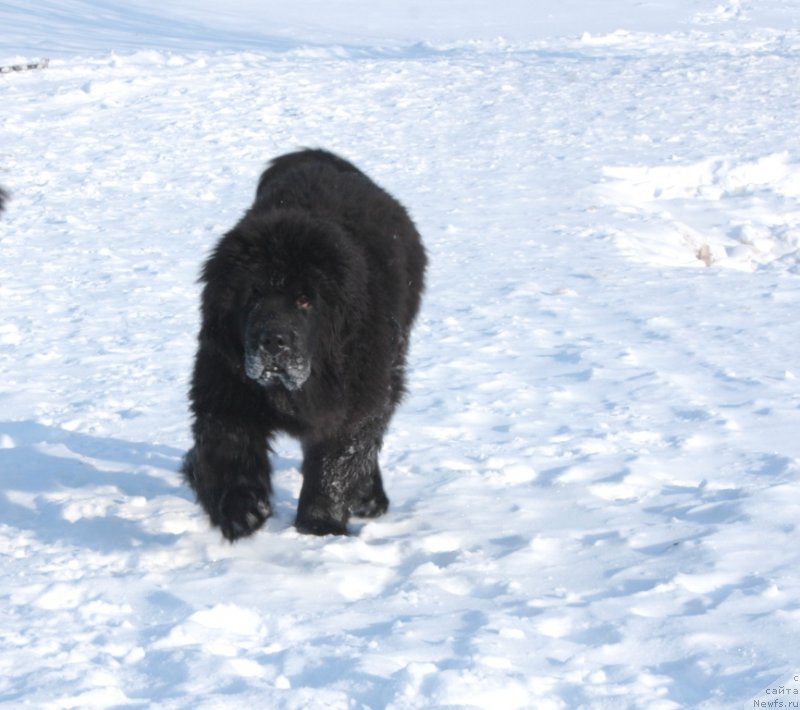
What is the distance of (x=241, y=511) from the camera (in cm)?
427

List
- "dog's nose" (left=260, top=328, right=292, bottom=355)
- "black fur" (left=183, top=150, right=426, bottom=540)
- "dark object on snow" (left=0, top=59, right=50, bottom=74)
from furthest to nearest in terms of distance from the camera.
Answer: "dark object on snow" (left=0, top=59, right=50, bottom=74) < "black fur" (left=183, top=150, right=426, bottom=540) < "dog's nose" (left=260, top=328, right=292, bottom=355)

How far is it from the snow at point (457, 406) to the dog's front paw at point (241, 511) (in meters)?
0.14

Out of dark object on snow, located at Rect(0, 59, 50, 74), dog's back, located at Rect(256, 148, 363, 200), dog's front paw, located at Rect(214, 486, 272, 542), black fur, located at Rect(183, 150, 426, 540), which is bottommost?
dog's front paw, located at Rect(214, 486, 272, 542)

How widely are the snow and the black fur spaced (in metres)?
0.25

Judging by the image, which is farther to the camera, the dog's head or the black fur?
the black fur

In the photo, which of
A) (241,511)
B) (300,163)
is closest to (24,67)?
(300,163)

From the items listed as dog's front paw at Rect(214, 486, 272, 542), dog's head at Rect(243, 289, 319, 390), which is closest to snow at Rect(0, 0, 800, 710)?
dog's front paw at Rect(214, 486, 272, 542)

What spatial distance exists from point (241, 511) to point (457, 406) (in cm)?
229

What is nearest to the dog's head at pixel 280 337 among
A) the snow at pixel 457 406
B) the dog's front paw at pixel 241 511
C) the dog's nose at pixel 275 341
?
the dog's nose at pixel 275 341

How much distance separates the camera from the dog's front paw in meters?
4.27

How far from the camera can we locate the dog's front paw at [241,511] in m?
4.27

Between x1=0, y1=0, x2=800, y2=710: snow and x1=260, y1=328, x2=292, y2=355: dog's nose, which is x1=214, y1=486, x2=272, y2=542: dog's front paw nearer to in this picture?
x1=0, y1=0, x2=800, y2=710: snow

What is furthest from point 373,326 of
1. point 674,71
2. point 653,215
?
point 674,71

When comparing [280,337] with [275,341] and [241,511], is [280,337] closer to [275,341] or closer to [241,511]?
[275,341]
